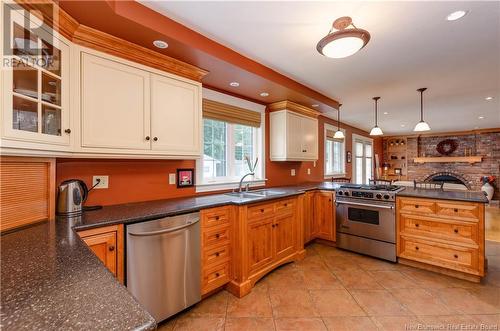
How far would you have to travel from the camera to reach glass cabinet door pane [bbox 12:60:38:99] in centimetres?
125

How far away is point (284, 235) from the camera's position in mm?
2764

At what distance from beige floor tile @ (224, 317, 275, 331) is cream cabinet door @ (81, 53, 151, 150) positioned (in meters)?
1.62

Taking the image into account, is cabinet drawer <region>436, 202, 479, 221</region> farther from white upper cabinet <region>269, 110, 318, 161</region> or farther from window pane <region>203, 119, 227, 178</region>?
window pane <region>203, 119, 227, 178</region>

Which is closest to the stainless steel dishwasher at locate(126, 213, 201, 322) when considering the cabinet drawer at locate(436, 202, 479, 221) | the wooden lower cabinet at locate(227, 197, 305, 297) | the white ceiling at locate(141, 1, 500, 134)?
the wooden lower cabinet at locate(227, 197, 305, 297)

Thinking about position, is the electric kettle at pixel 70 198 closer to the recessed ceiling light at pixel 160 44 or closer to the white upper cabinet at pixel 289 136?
the recessed ceiling light at pixel 160 44

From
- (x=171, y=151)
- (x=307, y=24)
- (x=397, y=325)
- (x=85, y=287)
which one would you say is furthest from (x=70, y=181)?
(x=397, y=325)

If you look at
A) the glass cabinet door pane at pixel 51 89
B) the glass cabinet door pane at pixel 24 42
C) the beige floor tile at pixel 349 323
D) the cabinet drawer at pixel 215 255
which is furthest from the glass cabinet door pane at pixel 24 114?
the beige floor tile at pixel 349 323

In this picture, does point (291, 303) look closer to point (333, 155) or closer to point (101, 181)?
point (101, 181)

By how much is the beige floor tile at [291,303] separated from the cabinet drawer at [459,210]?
1.85m

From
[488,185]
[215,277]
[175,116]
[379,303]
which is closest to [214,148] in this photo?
[175,116]

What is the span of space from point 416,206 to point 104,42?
11.8ft

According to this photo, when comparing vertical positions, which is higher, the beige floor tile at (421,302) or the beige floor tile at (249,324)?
the beige floor tile at (421,302)

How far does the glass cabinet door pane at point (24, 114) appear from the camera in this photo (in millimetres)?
1243

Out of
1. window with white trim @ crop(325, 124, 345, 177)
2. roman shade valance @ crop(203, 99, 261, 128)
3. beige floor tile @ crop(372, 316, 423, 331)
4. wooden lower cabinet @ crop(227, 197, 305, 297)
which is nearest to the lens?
beige floor tile @ crop(372, 316, 423, 331)
